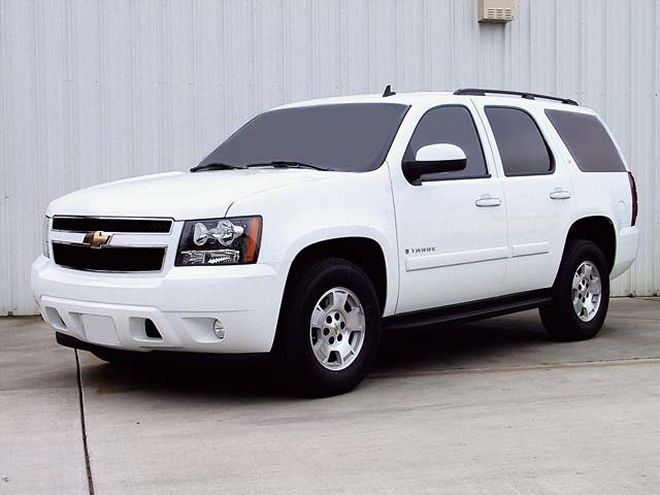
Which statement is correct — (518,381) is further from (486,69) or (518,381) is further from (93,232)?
(486,69)

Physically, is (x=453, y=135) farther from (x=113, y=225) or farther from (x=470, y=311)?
(x=113, y=225)

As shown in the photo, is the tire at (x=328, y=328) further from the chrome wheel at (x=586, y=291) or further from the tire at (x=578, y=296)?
the chrome wheel at (x=586, y=291)

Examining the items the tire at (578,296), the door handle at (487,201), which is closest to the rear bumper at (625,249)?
the tire at (578,296)

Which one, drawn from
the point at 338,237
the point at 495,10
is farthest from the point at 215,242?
the point at 495,10

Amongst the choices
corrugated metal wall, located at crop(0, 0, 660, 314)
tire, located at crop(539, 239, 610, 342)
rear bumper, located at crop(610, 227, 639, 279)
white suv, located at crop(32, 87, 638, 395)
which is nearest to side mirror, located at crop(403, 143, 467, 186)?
white suv, located at crop(32, 87, 638, 395)

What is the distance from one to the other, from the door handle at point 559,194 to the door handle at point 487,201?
741mm

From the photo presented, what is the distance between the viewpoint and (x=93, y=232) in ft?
19.6

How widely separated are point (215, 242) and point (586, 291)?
3779 mm

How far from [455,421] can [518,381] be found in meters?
1.24

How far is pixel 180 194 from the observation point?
5844mm

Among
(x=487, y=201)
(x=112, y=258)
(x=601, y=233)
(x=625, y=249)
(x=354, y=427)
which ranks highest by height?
(x=487, y=201)

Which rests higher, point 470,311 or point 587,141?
point 587,141

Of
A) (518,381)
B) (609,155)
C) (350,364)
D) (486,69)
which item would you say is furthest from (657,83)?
(350,364)

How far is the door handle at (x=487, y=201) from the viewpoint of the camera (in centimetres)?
700
